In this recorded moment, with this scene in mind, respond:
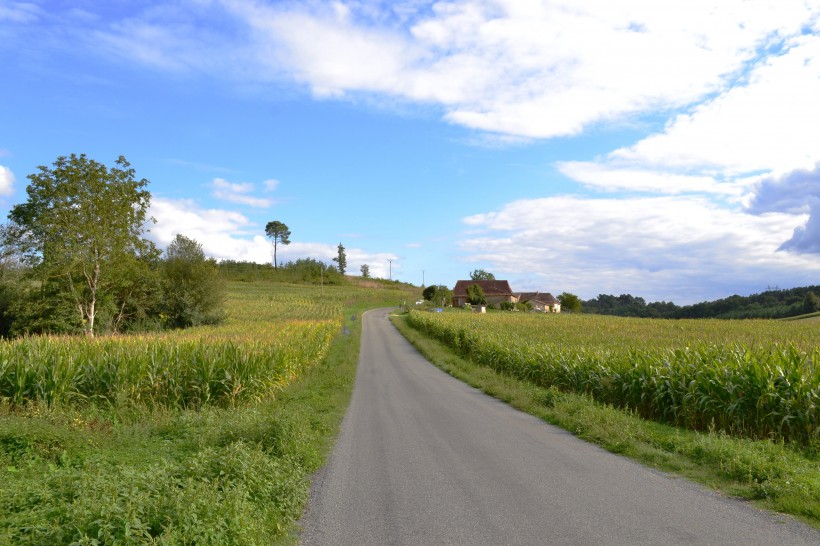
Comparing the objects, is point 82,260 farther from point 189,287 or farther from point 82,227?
point 189,287

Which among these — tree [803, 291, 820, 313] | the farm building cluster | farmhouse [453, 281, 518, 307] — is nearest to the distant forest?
tree [803, 291, 820, 313]

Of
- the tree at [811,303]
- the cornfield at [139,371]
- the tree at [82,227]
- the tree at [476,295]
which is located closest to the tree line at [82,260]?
the tree at [82,227]

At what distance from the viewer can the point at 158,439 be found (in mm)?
9398

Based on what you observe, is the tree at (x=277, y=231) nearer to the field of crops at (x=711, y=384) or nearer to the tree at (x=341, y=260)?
the tree at (x=341, y=260)

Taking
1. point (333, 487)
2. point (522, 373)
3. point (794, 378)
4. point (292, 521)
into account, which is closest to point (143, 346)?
point (333, 487)

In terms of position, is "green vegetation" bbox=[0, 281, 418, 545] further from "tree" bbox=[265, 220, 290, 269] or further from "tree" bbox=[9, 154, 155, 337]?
"tree" bbox=[265, 220, 290, 269]

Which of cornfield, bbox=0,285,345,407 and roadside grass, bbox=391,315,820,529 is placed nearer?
roadside grass, bbox=391,315,820,529

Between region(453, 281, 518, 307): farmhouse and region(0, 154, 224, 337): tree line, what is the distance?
7981cm

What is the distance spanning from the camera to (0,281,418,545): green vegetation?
448 cm

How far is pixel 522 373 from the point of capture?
20172 millimetres

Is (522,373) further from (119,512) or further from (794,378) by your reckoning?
(119,512)

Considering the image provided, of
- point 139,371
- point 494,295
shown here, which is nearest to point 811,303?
point 494,295

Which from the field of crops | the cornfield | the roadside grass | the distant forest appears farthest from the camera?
the distant forest

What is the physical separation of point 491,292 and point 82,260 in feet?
308
